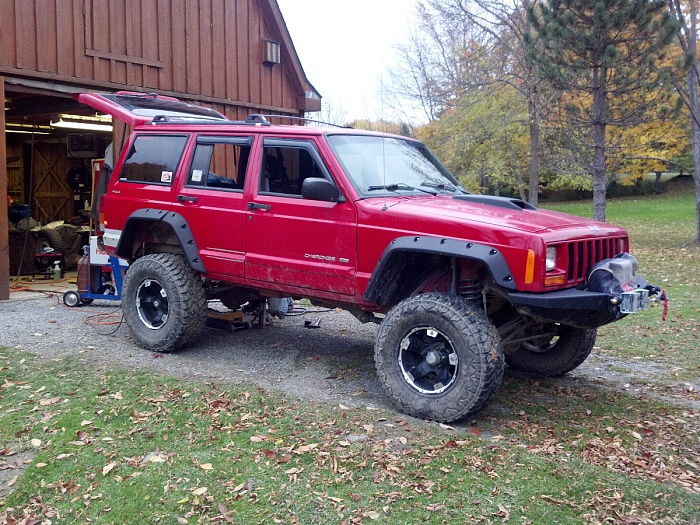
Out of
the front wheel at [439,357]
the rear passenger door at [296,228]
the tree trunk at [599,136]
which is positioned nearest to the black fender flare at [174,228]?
the rear passenger door at [296,228]

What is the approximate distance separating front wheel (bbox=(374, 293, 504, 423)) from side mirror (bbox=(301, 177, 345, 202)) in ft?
3.53

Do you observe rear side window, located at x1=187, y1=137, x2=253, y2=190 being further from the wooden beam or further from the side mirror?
the wooden beam

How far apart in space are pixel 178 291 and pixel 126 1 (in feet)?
21.6

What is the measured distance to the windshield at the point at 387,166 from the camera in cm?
608

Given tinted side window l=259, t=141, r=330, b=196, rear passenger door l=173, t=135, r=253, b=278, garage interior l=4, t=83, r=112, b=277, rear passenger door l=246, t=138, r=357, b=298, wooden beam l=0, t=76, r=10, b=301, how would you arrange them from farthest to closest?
garage interior l=4, t=83, r=112, b=277, wooden beam l=0, t=76, r=10, b=301, rear passenger door l=173, t=135, r=253, b=278, tinted side window l=259, t=141, r=330, b=196, rear passenger door l=246, t=138, r=357, b=298

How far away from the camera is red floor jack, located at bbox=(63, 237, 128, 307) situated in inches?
372

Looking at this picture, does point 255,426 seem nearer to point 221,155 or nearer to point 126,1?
point 221,155

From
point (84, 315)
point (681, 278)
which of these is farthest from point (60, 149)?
point (681, 278)

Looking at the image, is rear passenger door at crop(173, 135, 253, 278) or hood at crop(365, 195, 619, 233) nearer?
hood at crop(365, 195, 619, 233)

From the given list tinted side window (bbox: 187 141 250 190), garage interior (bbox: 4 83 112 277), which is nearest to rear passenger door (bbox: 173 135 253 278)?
tinted side window (bbox: 187 141 250 190)

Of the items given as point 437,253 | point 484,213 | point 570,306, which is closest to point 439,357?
point 437,253

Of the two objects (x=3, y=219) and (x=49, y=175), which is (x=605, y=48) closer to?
(x=3, y=219)

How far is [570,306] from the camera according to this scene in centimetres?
491

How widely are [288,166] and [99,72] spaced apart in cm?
603
